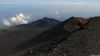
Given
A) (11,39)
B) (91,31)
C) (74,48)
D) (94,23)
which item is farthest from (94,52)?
(11,39)

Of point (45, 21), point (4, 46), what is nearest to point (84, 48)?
point (4, 46)

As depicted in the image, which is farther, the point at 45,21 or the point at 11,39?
the point at 45,21

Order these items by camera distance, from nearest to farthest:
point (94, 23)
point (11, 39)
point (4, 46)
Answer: point (94, 23) → point (4, 46) → point (11, 39)

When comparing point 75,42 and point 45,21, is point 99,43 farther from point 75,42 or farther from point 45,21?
point 45,21

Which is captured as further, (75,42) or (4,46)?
(4,46)

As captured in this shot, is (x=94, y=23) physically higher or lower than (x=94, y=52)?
higher

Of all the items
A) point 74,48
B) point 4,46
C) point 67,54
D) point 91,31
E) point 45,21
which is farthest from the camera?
point 45,21

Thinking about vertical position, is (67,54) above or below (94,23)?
below

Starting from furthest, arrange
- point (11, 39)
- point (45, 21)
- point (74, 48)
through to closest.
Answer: point (45, 21)
point (11, 39)
point (74, 48)

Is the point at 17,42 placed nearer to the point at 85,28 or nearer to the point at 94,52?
the point at 85,28
